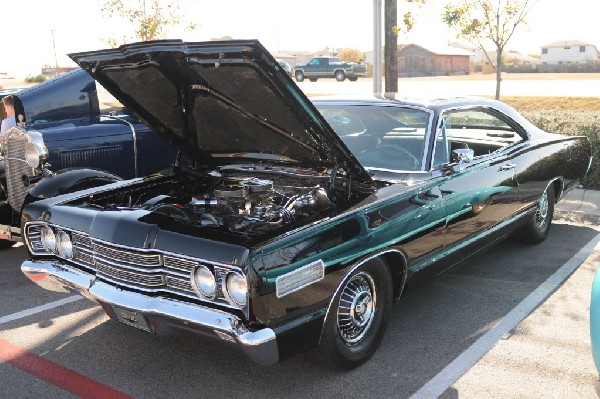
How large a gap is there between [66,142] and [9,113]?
81cm

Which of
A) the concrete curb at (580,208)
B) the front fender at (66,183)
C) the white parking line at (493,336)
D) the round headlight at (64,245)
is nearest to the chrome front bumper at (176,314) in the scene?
the round headlight at (64,245)

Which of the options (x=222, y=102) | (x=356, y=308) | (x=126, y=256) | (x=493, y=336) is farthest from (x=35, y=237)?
(x=493, y=336)

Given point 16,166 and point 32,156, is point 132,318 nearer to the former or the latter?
point 32,156

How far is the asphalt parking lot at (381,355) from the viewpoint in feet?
11.5

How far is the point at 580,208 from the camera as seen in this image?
7.55 m

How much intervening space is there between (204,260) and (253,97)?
116cm

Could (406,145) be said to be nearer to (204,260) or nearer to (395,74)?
(204,260)

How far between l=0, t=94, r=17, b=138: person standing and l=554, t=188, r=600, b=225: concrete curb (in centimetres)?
594

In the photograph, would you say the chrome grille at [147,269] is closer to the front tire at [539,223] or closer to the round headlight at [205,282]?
the round headlight at [205,282]

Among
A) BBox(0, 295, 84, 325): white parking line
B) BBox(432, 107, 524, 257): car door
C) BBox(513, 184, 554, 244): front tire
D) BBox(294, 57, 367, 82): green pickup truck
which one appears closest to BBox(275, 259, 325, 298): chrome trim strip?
BBox(432, 107, 524, 257): car door

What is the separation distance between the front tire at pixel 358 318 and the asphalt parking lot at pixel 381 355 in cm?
12

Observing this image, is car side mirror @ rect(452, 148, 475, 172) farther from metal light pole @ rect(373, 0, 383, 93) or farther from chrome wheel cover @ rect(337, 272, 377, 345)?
metal light pole @ rect(373, 0, 383, 93)

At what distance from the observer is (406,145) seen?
4484 mm

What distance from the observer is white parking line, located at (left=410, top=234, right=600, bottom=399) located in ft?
11.5
